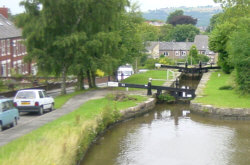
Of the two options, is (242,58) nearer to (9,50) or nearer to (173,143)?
(173,143)

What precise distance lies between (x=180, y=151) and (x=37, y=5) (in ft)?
61.4

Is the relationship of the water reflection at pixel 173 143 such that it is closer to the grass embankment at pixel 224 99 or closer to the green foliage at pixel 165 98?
the grass embankment at pixel 224 99

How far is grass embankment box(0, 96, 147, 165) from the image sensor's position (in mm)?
12224

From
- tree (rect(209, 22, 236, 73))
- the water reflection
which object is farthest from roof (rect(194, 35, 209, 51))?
the water reflection

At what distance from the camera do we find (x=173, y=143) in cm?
2086

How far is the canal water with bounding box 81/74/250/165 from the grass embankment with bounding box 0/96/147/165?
0.88 m

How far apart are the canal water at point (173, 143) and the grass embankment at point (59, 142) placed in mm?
882

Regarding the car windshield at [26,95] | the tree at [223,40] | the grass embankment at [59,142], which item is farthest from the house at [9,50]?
the grass embankment at [59,142]

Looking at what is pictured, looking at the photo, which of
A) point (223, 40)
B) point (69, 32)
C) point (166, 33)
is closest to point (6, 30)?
point (69, 32)

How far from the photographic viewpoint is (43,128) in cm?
1906

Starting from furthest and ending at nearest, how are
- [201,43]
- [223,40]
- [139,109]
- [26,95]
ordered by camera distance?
1. [201,43]
2. [223,40]
3. [139,109]
4. [26,95]

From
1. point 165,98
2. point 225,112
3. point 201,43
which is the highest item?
point 201,43

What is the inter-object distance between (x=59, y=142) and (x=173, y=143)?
8095 mm

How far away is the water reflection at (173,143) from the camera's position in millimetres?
17922
